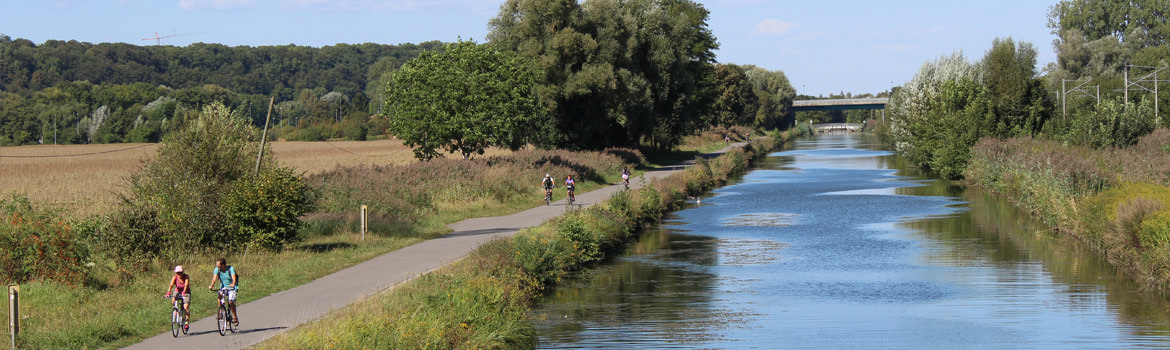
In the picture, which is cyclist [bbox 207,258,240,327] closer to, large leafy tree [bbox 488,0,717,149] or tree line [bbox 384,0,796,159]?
tree line [bbox 384,0,796,159]

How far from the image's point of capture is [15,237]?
20078 millimetres

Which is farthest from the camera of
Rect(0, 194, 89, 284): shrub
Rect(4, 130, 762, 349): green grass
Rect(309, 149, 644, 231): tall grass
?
Rect(309, 149, 644, 231): tall grass

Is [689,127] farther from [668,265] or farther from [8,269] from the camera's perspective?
[8,269]

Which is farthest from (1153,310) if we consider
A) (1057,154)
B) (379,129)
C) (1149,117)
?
(379,129)

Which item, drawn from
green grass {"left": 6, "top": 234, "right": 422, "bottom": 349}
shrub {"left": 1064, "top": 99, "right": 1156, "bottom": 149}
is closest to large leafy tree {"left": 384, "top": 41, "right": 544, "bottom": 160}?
green grass {"left": 6, "top": 234, "right": 422, "bottom": 349}

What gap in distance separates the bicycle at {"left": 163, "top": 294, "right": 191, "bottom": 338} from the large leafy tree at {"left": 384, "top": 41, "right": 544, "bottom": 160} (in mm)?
32939

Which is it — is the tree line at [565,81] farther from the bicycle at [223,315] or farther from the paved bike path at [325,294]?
the bicycle at [223,315]

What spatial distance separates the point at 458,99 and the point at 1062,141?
32883mm

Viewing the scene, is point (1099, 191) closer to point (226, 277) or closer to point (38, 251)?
point (226, 277)

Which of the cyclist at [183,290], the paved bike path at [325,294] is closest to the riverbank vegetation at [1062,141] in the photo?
the paved bike path at [325,294]

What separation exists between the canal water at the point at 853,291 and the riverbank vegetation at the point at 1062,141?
104 cm

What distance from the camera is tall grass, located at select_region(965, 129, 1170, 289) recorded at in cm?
2384

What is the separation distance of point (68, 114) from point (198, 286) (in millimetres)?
134327


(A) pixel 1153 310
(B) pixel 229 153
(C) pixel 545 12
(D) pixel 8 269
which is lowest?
(A) pixel 1153 310
